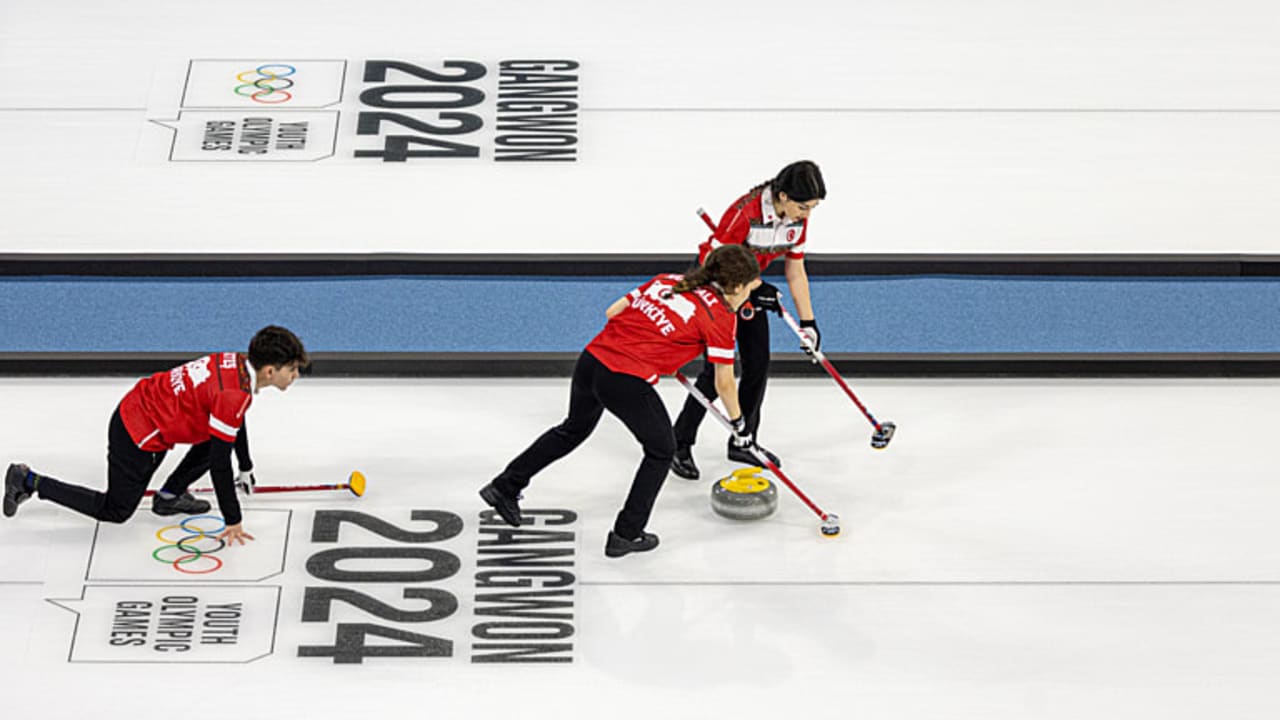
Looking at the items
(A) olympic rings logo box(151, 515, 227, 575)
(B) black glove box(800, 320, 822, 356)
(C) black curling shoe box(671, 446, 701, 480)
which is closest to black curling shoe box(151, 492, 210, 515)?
(A) olympic rings logo box(151, 515, 227, 575)

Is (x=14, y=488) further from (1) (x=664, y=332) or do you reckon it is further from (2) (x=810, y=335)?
(2) (x=810, y=335)

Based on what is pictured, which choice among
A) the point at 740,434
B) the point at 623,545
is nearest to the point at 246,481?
the point at 623,545

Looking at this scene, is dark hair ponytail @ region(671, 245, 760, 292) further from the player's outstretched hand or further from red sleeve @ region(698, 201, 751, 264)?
the player's outstretched hand

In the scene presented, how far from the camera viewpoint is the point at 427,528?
5.32 metres

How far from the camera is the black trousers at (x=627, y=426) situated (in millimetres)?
4996

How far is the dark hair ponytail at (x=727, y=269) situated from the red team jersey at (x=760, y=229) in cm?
36

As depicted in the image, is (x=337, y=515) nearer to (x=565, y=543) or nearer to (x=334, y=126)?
(x=565, y=543)

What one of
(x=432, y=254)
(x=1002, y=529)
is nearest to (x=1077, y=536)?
(x=1002, y=529)

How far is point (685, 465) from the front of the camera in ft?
18.5

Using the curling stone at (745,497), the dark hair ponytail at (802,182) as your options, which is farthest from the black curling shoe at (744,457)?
the dark hair ponytail at (802,182)

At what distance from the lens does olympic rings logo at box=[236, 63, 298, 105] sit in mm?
7770

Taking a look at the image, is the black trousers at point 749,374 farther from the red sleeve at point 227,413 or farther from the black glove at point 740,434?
the red sleeve at point 227,413

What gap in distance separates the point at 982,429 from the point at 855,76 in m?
2.77

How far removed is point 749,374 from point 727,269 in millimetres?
633
